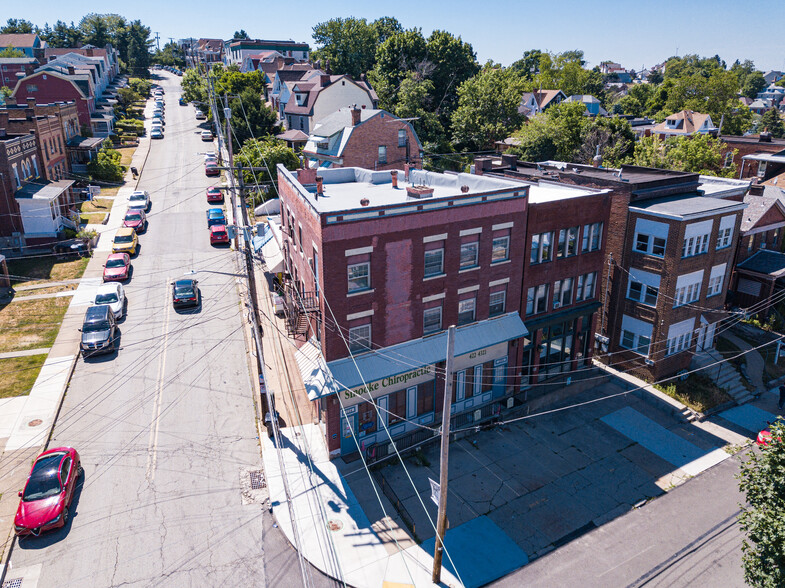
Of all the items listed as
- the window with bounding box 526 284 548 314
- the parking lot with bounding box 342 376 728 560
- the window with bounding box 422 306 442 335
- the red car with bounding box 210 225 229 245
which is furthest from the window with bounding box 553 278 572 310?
the red car with bounding box 210 225 229 245

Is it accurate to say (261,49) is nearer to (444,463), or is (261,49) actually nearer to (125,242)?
(125,242)

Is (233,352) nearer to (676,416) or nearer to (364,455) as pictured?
(364,455)

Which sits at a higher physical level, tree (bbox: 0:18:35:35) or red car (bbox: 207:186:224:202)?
tree (bbox: 0:18:35:35)

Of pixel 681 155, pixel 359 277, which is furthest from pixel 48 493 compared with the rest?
pixel 681 155

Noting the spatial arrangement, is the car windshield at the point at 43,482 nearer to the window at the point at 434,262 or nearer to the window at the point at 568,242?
the window at the point at 434,262

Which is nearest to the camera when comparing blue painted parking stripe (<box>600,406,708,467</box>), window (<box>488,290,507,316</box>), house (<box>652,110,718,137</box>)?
blue painted parking stripe (<box>600,406,708,467</box>)

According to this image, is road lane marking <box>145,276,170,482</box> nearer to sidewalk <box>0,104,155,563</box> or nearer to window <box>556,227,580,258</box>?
sidewalk <box>0,104,155,563</box>

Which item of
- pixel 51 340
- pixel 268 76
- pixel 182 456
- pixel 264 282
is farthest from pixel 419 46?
pixel 182 456
